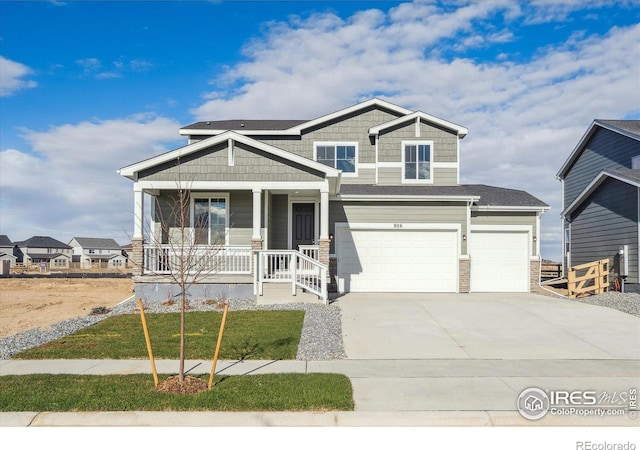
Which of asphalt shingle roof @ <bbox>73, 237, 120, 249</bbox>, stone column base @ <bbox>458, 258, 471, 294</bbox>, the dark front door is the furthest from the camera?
asphalt shingle roof @ <bbox>73, 237, 120, 249</bbox>

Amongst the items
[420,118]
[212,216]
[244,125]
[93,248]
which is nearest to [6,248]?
[93,248]

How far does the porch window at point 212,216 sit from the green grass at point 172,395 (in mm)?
10004

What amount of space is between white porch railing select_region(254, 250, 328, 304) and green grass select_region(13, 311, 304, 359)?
1611 millimetres

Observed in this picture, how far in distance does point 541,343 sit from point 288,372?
17.8 feet

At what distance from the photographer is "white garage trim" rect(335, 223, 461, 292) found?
57.9 feet

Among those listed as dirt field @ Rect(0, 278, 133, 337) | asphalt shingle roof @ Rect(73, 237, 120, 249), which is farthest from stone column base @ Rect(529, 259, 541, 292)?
asphalt shingle roof @ Rect(73, 237, 120, 249)

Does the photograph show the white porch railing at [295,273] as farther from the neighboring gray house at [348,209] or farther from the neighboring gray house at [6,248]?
the neighboring gray house at [6,248]

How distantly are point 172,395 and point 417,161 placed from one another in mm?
15628

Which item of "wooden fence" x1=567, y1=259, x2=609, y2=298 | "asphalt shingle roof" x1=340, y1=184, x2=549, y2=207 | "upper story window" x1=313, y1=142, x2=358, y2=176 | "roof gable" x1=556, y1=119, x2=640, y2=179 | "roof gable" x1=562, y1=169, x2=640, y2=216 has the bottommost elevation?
"wooden fence" x1=567, y1=259, x2=609, y2=298

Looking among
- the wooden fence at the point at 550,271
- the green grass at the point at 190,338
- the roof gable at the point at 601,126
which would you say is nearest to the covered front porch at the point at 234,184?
the green grass at the point at 190,338

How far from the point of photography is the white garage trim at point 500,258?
1798 centimetres

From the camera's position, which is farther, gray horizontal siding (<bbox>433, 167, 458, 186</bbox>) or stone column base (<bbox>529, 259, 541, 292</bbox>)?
gray horizontal siding (<bbox>433, 167, 458, 186</bbox>)

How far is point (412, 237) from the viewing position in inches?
699

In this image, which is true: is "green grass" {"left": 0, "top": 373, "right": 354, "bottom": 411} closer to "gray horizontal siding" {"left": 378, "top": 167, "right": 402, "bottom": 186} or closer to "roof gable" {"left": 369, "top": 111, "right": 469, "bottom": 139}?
"gray horizontal siding" {"left": 378, "top": 167, "right": 402, "bottom": 186}
